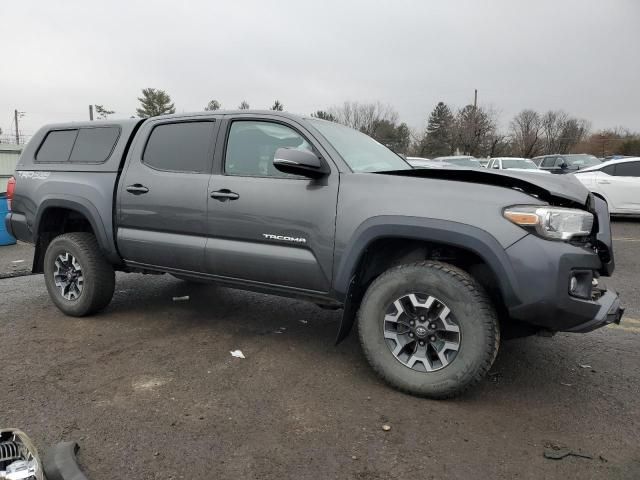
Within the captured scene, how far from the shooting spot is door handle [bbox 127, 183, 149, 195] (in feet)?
13.9

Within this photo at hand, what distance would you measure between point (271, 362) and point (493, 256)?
1787mm

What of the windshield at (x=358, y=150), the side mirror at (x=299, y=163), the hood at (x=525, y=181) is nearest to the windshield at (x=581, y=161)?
the windshield at (x=358, y=150)

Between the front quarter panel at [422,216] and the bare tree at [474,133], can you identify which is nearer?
the front quarter panel at [422,216]

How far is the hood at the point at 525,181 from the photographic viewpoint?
9.78 ft

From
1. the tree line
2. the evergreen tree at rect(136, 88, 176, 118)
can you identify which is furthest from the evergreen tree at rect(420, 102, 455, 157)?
the evergreen tree at rect(136, 88, 176, 118)

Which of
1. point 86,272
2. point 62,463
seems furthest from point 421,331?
point 86,272

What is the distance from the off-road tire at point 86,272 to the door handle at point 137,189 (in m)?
0.79

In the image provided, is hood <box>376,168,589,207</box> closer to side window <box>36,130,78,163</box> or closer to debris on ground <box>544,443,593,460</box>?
debris on ground <box>544,443,593,460</box>

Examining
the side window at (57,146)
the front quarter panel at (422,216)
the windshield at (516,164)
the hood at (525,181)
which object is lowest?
the front quarter panel at (422,216)

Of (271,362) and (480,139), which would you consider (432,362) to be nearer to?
→ (271,362)

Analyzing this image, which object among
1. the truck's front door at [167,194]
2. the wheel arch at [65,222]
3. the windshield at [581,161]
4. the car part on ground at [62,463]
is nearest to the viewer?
the car part on ground at [62,463]

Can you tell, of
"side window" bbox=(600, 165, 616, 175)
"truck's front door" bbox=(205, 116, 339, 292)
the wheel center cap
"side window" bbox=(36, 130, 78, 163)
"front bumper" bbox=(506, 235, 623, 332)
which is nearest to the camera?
"front bumper" bbox=(506, 235, 623, 332)

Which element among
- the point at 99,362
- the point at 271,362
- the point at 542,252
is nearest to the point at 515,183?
the point at 542,252

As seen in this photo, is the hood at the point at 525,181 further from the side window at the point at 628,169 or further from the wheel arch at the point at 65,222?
the side window at the point at 628,169
